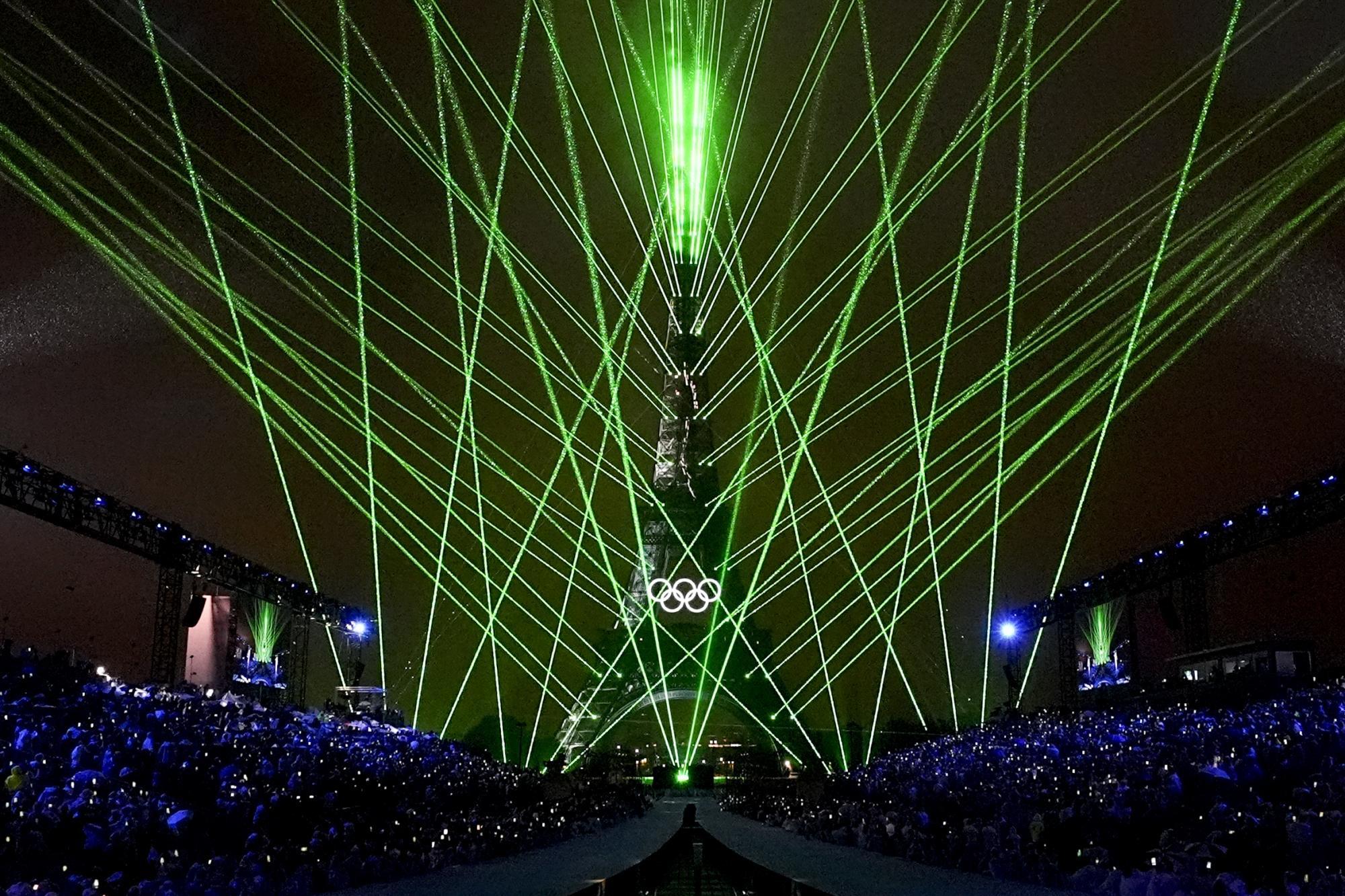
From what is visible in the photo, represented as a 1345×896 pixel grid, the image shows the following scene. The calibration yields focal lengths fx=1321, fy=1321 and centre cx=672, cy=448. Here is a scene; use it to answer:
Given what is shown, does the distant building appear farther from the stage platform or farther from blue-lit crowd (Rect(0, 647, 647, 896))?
blue-lit crowd (Rect(0, 647, 647, 896))

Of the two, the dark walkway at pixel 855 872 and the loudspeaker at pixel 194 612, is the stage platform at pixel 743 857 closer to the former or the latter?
the dark walkway at pixel 855 872

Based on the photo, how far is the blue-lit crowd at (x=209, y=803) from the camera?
1034 centimetres

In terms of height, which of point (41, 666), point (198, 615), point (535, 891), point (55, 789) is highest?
point (198, 615)

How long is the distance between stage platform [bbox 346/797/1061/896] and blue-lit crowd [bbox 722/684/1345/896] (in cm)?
45

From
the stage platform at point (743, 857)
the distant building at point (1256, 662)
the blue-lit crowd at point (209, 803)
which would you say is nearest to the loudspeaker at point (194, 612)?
the blue-lit crowd at point (209, 803)

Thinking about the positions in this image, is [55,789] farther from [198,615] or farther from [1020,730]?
[198,615]

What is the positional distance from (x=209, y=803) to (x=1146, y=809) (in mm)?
9464

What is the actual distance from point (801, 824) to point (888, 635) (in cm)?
866

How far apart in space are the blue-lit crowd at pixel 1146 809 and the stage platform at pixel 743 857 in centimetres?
45

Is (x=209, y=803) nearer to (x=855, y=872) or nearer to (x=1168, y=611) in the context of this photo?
(x=855, y=872)

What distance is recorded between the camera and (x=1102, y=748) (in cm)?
1706

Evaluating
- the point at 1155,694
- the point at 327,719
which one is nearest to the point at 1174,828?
the point at 1155,694

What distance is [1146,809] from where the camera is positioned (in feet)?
39.9

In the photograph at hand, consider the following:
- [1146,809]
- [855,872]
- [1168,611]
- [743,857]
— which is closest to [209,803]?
[743,857]
